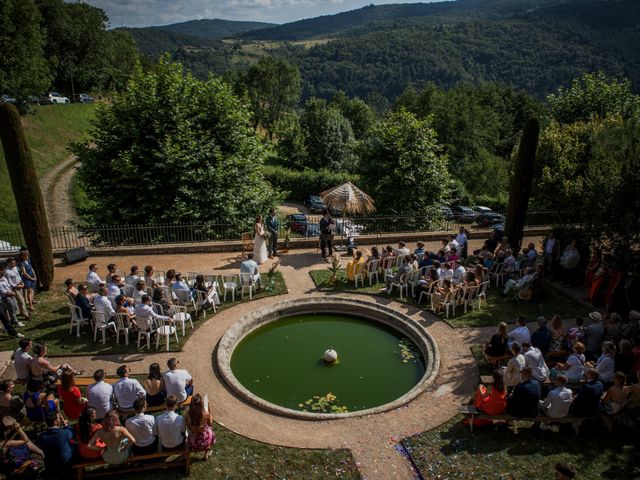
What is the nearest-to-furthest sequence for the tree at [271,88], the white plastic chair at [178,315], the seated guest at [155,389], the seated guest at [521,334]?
the seated guest at [155,389] → the seated guest at [521,334] → the white plastic chair at [178,315] → the tree at [271,88]

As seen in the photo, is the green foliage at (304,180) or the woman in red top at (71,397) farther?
the green foliage at (304,180)

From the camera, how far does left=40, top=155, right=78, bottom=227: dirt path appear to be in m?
37.0

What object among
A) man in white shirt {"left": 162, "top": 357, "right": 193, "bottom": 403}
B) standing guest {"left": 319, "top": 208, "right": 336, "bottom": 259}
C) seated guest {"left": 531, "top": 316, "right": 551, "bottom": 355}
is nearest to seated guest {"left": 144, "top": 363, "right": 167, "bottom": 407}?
man in white shirt {"left": 162, "top": 357, "right": 193, "bottom": 403}

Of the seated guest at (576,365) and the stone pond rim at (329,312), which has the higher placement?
the seated guest at (576,365)

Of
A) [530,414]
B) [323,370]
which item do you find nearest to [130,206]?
[323,370]

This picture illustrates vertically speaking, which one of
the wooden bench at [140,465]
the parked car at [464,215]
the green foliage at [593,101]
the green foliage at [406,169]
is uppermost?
the green foliage at [593,101]

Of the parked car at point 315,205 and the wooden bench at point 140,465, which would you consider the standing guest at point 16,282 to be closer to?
the wooden bench at point 140,465

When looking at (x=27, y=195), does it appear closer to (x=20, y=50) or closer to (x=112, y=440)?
(x=112, y=440)

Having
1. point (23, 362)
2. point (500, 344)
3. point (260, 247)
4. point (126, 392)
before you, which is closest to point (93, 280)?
point (23, 362)

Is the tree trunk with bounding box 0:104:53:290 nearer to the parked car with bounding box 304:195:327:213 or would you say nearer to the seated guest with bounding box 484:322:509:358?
the seated guest with bounding box 484:322:509:358

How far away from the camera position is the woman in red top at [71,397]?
9.18 metres

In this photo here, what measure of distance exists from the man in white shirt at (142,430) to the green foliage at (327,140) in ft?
170

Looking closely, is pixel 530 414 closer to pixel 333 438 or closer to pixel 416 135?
pixel 333 438

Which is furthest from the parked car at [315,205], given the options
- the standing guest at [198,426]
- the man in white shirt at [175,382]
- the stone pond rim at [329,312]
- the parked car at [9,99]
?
the standing guest at [198,426]
